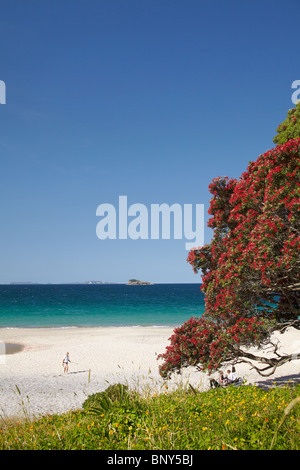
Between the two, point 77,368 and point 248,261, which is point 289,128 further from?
point 77,368

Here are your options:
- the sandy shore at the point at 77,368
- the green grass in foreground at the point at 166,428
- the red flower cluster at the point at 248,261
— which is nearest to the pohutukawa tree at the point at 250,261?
the red flower cluster at the point at 248,261

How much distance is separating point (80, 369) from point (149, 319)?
4361 centimetres

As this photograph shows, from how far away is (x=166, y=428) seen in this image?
5.91 meters

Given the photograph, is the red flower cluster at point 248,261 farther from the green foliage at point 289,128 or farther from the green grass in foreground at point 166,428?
the green grass in foreground at point 166,428

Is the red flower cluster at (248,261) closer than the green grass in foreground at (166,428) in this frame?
No

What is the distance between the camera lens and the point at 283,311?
1327 cm

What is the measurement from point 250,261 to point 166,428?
613 cm

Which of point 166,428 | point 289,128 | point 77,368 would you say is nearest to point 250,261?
point 289,128

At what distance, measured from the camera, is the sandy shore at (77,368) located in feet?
58.4

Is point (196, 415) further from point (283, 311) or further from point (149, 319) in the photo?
point (149, 319)

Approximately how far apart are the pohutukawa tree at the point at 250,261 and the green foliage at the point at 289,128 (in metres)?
0.03

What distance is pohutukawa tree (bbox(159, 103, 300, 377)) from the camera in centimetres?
1001

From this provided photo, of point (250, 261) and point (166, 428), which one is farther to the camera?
point (250, 261)
